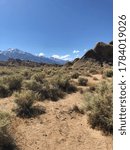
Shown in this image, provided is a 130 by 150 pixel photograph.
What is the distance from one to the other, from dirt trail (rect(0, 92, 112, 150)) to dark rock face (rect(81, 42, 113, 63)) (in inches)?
2146

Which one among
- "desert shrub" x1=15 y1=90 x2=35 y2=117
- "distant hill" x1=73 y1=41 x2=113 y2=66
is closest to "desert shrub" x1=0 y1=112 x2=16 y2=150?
"desert shrub" x1=15 y1=90 x2=35 y2=117

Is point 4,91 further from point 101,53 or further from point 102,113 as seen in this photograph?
point 101,53

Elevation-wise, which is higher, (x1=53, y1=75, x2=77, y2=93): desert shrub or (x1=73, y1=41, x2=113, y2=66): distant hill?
(x1=73, y1=41, x2=113, y2=66): distant hill

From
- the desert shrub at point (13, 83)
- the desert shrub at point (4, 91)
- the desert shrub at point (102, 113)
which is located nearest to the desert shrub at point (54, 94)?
the desert shrub at point (13, 83)

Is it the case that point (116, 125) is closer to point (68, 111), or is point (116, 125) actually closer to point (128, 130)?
point (128, 130)

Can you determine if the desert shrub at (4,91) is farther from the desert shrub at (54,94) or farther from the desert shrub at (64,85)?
the desert shrub at (64,85)

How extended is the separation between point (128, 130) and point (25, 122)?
5.03m

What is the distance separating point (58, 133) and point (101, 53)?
192 ft

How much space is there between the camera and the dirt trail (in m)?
6.91

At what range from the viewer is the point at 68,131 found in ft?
26.1

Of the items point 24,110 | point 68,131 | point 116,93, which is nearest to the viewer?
point 116,93

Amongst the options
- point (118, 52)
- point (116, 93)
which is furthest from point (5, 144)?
point (118, 52)

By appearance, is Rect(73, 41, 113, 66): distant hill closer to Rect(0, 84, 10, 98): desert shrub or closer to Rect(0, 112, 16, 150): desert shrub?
Rect(0, 84, 10, 98): desert shrub

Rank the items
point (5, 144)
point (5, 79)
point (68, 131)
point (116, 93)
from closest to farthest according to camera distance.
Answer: point (116, 93) → point (5, 144) → point (68, 131) → point (5, 79)
